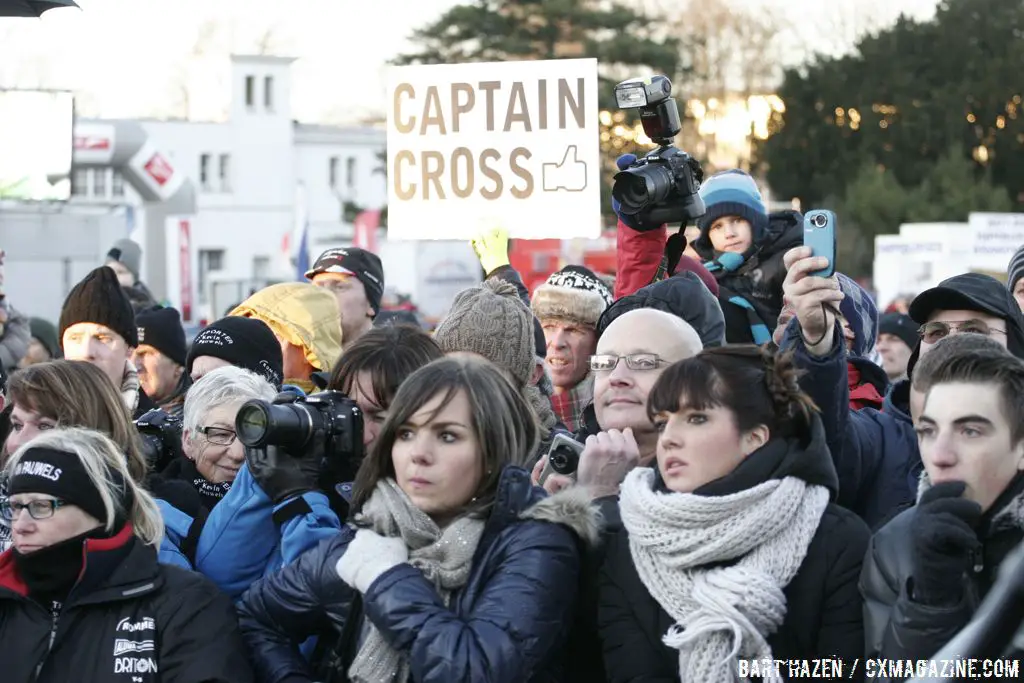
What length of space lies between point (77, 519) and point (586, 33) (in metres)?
36.9

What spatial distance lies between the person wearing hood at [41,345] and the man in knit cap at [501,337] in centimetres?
370

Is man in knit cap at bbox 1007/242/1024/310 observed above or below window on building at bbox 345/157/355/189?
below

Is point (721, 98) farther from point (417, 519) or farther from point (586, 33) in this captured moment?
point (417, 519)

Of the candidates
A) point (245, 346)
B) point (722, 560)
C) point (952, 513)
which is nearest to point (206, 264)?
point (245, 346)

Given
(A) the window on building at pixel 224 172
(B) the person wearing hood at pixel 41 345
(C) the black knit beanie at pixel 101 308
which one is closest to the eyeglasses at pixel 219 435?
(C) the black knit beanie at pixel 101 308

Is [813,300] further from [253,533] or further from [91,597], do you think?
[91,597]

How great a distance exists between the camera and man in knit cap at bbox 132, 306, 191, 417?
6766mm

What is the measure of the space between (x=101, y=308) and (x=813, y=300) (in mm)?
3411

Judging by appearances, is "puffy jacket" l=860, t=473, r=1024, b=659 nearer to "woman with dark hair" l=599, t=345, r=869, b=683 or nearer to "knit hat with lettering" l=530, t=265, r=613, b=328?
"woman with dark hair" l=599, t=345, r=869, b=683

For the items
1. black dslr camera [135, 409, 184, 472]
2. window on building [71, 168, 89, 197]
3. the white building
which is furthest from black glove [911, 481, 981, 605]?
window on building [71, 168, 89, 197]

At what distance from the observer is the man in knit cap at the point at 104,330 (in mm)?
6277

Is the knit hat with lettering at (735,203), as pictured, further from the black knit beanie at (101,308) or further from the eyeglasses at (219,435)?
the black knit beanie at (101,308)

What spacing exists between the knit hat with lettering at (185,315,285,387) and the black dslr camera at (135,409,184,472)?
0.46m

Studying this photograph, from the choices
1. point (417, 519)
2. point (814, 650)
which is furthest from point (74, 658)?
point (814, 650)
